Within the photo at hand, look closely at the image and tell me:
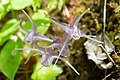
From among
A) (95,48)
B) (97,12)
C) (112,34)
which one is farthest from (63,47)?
→ (97,12)

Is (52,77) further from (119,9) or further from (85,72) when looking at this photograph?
(119,9)

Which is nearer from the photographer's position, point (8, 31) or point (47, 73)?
point (47, 73)

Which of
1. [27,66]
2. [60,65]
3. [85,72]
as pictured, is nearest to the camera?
[85,72]

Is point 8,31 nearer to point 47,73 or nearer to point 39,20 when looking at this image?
point 39,20

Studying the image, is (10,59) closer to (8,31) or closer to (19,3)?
(8,31)

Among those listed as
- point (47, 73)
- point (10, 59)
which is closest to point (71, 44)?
point (47, 73)

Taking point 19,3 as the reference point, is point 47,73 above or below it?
below

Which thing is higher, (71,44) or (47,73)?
(71,44)

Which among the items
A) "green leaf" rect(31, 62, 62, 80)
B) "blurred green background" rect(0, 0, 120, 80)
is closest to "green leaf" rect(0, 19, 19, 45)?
"blurred green background" rect(0, 0, 120, 80)

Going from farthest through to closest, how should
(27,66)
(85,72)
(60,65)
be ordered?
(27,66)
(60,65)
(85,72)
